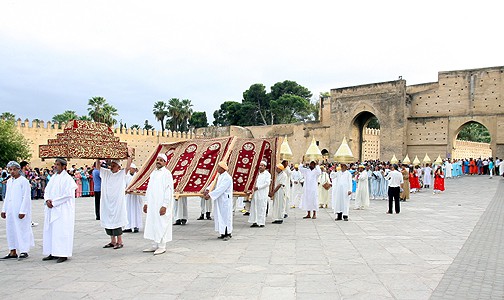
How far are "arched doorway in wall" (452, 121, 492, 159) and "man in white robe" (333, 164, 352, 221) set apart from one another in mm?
22975

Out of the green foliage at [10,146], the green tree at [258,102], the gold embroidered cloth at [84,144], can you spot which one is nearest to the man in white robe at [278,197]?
the gold embroidered cloth at [84,144]

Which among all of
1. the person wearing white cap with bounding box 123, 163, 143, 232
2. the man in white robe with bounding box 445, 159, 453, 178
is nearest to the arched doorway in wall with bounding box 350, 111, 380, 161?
the man in white robe with bounding box 445, 159, 453, 178

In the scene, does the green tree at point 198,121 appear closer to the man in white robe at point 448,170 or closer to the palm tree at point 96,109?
the palm tree at point 96,109

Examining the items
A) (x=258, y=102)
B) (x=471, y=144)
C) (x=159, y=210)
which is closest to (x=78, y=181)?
(x=159, y=210)

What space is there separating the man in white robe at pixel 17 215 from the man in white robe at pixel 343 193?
677 centimetres

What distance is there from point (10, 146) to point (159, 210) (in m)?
27.6

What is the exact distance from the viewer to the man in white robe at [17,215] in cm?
611

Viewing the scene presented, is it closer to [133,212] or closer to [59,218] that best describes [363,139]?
[133,212]

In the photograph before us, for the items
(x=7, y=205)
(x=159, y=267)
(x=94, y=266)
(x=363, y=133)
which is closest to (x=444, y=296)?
(x=159, y=267)

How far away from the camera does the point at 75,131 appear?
21.1ft

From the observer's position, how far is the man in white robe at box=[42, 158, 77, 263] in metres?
5.85

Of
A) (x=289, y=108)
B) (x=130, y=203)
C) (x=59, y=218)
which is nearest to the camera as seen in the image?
(x=59, y=218)

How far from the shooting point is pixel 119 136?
120 ft

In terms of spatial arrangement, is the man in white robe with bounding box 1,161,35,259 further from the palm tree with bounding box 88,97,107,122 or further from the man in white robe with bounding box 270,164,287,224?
the palm tree with bounding box 88,97,107,122
